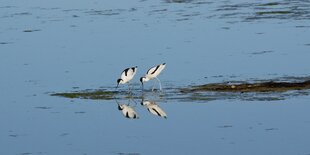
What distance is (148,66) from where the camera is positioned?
2366 centimetres

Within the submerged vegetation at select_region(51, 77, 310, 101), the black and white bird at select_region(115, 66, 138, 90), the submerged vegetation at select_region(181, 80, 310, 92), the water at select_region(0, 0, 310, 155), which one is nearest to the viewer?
the water at select_region(0, 0, 310, 155)

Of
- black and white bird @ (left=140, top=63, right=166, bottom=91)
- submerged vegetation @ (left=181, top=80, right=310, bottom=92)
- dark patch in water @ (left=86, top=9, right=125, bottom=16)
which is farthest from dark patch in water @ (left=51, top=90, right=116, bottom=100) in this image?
dark patch in water @ (left=86, top=9, right=125, bottom=16)

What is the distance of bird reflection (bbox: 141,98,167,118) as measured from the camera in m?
18.5

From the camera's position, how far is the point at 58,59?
1012 inches

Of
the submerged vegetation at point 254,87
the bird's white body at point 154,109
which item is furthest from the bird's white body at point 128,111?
the submerged vegetation at point 254,87

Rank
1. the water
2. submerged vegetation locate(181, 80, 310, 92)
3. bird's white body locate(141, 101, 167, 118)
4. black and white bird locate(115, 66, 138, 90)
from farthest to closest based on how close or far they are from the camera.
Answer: black and white bird locate(115, 66, 138, 90) < submerged vegetation locate(181, 80, 310, 92) < bird's white body locate(141, 101, 167, 118) < the water

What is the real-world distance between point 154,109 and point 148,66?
477 centimetres

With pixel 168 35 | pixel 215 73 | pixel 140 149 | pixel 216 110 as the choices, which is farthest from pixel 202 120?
pixel 168 35

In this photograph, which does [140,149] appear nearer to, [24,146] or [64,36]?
[24,146]

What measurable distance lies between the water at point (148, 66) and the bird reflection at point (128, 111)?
0.11 m

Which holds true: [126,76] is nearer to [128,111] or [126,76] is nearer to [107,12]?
[128,111]

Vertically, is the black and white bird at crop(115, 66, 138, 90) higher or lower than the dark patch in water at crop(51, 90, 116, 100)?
higher

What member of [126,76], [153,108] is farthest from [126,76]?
[153,108]

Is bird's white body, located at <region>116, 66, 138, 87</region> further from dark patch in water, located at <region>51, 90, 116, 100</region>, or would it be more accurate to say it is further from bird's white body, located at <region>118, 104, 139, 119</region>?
bird's white body, located at <region>118, 104, 139, 119</region>
